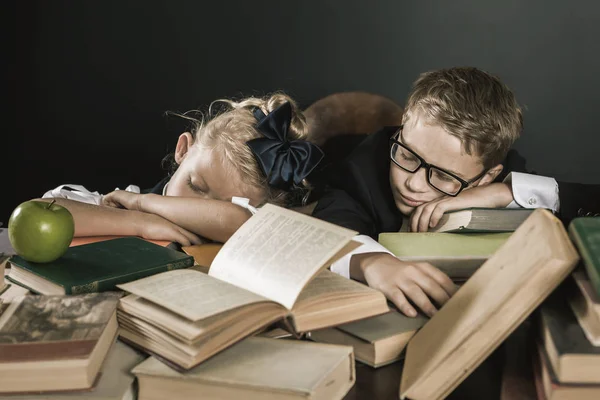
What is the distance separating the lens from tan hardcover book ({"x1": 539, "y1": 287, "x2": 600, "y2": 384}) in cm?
69

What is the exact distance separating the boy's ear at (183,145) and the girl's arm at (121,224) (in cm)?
59

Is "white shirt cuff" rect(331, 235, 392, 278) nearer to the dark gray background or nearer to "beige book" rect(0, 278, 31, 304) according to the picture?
"beige book" rect(0, 278, 31, 304)

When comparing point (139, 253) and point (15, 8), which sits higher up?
point (15, 8)

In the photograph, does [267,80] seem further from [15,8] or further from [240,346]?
[240,346]

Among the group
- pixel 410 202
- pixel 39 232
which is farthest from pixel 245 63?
pixel 39 232

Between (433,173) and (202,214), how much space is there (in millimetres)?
584

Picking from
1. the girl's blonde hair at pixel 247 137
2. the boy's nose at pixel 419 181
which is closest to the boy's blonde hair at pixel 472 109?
the boy's nose at pixel 419 181

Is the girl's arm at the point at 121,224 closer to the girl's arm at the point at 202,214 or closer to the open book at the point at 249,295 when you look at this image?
the girl's arm at the point at 202,214

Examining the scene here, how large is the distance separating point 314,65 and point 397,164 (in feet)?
3.30

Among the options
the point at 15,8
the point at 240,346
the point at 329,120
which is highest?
the point at 15,8

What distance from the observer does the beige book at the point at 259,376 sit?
740 millimetres

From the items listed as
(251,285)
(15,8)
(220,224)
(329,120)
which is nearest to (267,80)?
(329,120)

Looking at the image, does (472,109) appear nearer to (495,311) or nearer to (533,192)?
(533,192)

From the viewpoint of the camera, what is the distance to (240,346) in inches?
33.0
